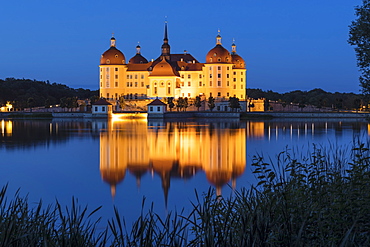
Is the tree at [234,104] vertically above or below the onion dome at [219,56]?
below

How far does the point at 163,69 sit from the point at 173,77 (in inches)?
70.9

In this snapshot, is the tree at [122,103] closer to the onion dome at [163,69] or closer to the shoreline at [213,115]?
the onion dome at [163,69]

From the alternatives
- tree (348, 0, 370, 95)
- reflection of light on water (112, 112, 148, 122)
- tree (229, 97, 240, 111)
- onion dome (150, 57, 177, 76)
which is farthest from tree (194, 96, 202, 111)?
tree (348, 0, 370, 95)

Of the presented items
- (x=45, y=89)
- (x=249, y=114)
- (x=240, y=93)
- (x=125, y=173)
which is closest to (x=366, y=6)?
(x=125, y=173)

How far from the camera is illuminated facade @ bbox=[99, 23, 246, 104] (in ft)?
227

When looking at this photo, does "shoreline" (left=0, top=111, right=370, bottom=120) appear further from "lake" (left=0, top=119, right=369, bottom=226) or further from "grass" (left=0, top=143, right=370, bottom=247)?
"grass" (left=0, top=143, right=370, bottom=247)

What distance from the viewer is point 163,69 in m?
69.1

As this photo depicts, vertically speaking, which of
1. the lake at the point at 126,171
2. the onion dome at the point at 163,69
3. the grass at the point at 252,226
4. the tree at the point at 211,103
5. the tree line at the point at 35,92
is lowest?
the lake at the point at 126,171

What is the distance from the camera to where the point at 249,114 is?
6225 centimetres

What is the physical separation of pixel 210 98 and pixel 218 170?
170ft

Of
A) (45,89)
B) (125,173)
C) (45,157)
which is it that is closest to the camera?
(125,173)

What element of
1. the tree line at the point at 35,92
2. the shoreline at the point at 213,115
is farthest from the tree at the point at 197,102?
the tree line at the point at 35,92

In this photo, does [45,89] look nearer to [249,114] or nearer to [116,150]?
[249,114]

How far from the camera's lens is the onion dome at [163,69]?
68.6 m
